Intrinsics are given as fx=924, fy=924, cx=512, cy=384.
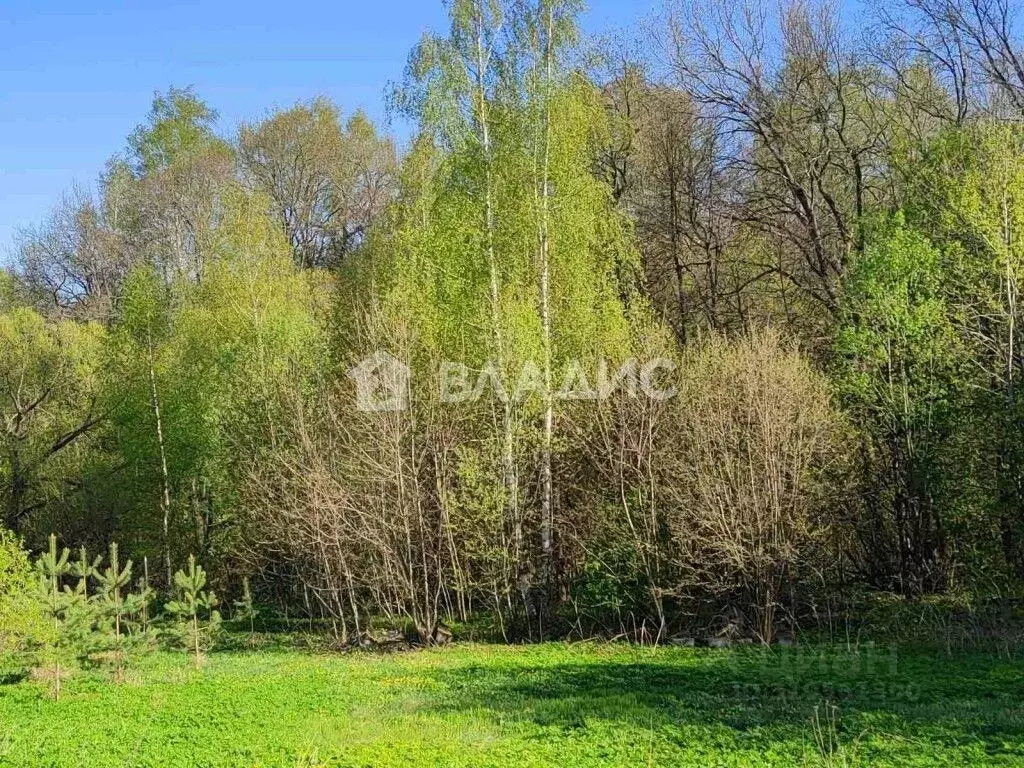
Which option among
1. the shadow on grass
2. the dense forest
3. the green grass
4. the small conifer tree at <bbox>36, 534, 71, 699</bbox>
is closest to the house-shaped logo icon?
the dense forest

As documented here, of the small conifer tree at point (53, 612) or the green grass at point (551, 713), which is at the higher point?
the small conifer tree at point (53, 612)

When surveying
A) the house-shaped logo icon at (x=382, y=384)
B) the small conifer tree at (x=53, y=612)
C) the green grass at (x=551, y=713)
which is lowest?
the green grass at (x=551, y=713)

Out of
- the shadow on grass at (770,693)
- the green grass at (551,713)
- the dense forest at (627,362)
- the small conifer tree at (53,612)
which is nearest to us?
the green grass at (551,713)

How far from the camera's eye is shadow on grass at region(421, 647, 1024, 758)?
885 centimetres

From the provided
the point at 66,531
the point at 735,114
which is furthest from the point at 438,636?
the point at 66,531

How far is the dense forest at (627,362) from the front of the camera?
657 inches

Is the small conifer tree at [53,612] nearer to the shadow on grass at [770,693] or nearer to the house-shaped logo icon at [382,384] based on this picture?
the shadow on grass at [770,693]

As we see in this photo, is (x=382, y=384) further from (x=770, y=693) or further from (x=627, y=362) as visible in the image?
(x=770, y=693)

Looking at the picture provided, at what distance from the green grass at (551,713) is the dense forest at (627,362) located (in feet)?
8.44

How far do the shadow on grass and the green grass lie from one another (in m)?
0.03

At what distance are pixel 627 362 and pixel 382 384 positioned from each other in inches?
193

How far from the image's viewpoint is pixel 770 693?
11070 mm

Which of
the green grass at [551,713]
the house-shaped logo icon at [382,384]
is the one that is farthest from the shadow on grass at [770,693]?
the house-shaped logo icon at [382,384]

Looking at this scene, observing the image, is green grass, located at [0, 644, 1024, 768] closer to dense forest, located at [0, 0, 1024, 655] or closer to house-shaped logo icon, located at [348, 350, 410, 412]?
dense forest, located at [0, 0, 1024, 655]
